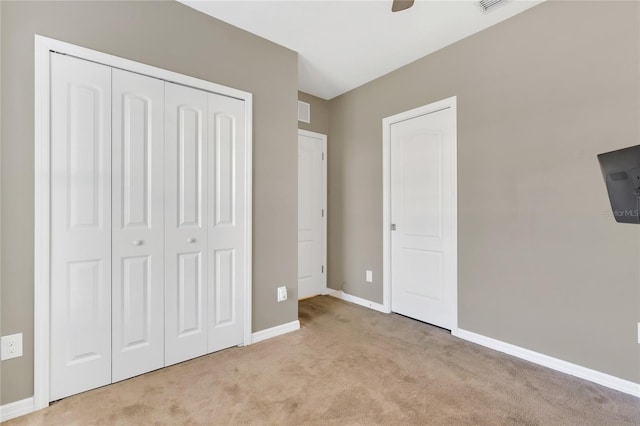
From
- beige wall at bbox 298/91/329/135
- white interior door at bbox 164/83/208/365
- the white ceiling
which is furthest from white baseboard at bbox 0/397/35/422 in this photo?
beige wall at bbox 298/91/329/135

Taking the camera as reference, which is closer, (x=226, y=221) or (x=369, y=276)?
(x=226, y=221)

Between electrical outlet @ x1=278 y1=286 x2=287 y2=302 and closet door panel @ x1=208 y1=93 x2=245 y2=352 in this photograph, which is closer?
closet door panel @ x1=208 y1=93 x2=245 y2=352

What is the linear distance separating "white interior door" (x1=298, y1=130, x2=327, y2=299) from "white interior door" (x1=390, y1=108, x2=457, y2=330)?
1073 millimetres

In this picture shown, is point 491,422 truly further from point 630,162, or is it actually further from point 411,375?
point 630,162

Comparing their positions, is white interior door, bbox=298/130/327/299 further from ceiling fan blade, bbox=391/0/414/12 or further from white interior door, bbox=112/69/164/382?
ceiling fan blade, bbox=391/0/414/12

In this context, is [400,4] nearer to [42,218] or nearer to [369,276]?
[42,218]

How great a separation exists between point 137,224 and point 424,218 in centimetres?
251

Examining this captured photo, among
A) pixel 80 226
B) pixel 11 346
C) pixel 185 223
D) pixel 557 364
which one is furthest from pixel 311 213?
pixel 11 346

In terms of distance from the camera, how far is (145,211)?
6.63ft

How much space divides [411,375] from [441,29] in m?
2.76

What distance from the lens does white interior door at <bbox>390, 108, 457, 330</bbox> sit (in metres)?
2.76

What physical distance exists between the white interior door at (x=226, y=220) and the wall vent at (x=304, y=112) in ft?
4.48

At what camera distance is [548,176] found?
2.15 meters

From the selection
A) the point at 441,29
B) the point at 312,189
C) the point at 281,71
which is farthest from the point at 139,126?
the point at 441,29
